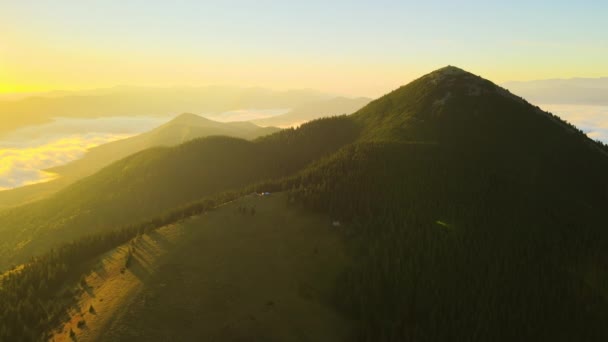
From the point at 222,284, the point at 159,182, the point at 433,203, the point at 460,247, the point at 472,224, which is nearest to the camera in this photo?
the point at 222,284

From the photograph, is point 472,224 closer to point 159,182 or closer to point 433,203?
point 433,203

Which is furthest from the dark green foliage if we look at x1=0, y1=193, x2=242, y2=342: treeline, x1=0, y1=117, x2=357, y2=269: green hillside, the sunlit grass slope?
x1=0, y1=117, x2=357, y2=269: green hillside

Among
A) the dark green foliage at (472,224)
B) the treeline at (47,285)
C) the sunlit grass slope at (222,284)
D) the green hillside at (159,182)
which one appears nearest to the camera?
the sunlit grass slope at (222,284)

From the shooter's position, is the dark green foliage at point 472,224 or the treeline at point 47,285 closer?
the treeline at point 47,285

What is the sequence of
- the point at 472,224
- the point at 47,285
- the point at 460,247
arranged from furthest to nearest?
the point at 472,224
the point at 460,247
the point at 47,285

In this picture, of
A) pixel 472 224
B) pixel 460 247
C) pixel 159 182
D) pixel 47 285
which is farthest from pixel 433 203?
pixel 159 182

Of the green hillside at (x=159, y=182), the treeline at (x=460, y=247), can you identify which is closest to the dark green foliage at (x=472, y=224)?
the treeline at (x=460, y=247)

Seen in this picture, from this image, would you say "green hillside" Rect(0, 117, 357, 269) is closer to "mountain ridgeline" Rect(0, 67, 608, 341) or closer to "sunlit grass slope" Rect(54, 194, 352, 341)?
"mountain ridgeline" Rect(0, 67, 608, 341)

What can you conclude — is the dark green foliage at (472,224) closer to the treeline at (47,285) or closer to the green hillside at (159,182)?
the treeline at (47,285)
